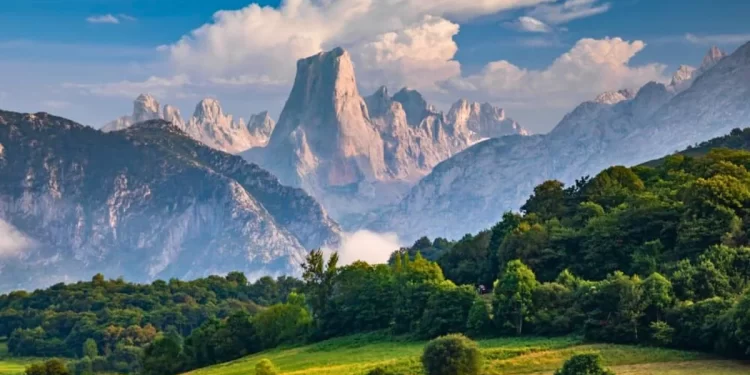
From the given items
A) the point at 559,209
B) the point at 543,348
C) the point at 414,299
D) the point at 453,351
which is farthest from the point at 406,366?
the point at 559,209

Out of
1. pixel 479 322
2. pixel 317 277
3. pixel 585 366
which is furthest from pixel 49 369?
pixel 585 366

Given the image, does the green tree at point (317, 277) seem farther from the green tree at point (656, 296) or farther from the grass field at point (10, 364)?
the green tree at point (656, 296)

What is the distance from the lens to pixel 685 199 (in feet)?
397

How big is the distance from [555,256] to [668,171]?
148ft

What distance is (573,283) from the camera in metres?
109

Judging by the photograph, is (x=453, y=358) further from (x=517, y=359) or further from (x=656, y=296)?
(x=656, y=296)

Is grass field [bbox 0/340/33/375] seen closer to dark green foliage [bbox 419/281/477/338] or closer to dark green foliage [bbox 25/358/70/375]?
dark green foliage [bbox 25/358/70/375]

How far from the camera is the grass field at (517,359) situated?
3019 inches

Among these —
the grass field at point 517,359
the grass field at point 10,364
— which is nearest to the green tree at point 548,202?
the grass field at point 517,359

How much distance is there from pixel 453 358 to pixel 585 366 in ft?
53.5

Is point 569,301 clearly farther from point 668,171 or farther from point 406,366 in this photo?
point 668,171

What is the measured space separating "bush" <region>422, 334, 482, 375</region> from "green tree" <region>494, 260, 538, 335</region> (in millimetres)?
22151

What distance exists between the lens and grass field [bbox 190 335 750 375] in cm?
7669

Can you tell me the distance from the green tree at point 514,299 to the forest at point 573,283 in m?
0.14
